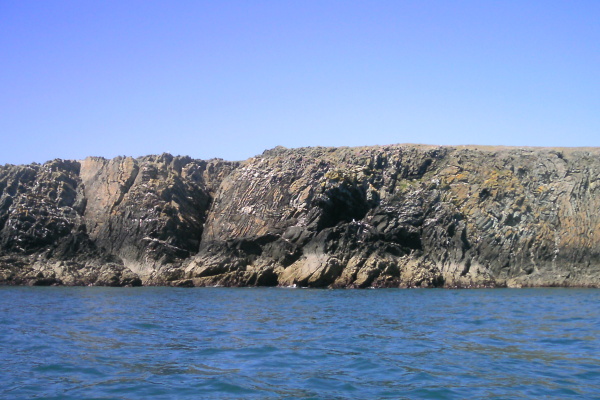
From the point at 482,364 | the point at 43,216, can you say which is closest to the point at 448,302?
the point at 482,364

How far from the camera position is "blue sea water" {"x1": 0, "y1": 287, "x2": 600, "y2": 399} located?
44.3ft

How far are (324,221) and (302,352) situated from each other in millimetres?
37590

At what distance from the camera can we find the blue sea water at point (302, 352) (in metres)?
13.5

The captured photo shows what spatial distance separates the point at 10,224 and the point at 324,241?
32.0 meters

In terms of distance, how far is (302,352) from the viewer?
1791cm

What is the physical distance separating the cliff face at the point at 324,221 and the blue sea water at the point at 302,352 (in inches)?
821

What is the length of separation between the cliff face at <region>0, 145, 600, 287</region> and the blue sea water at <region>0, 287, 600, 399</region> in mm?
20854

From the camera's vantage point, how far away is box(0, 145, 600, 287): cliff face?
168 ft

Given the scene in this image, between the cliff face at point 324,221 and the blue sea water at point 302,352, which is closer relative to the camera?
the blue sea water at point 302,352

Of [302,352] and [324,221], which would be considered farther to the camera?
[324,221]

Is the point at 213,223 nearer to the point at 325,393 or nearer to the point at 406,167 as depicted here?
the point at 406,167

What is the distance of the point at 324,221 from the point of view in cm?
5534

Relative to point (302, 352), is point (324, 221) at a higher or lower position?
higher

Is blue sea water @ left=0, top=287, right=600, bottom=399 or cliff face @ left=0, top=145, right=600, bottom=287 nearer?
blue sea water @ left=0, top=287, right=600, bottom=399
